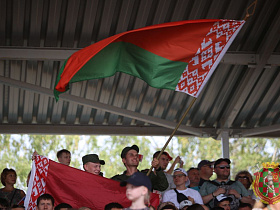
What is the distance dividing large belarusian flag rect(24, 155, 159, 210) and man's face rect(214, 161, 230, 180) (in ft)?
5.34

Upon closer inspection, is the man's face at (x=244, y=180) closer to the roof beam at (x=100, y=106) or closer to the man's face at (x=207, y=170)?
the man's face at (x=207, y=170)

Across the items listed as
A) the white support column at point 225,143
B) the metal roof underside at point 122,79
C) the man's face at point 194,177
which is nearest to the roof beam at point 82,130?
the metal roof underside at point 122,79

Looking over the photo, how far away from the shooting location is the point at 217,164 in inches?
410

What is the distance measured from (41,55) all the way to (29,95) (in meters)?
2.36

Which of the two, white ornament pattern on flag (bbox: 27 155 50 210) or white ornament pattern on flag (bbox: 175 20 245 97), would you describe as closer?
white ornament pattern on flag (bbox: 175 20 245 97)

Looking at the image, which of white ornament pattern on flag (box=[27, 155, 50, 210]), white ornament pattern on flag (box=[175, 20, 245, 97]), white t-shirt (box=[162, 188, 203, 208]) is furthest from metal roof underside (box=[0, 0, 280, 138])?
white t-shirt (box=[162, 188, 203, 208])

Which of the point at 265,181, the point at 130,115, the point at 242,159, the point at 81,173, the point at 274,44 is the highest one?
the point at 242,159

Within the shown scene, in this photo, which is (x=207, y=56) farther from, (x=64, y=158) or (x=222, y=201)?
(x=64, y=158)

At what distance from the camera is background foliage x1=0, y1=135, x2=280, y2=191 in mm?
30562

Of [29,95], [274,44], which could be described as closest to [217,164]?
[274,44]

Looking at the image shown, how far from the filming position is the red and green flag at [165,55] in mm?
8883

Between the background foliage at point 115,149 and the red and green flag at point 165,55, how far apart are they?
21034 millimetres

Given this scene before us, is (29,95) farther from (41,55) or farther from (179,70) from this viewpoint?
(179,70)

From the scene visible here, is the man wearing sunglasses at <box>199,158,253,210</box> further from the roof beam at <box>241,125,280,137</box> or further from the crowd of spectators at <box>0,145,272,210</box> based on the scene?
the roof beam at <box>241,125,280,137</box>
